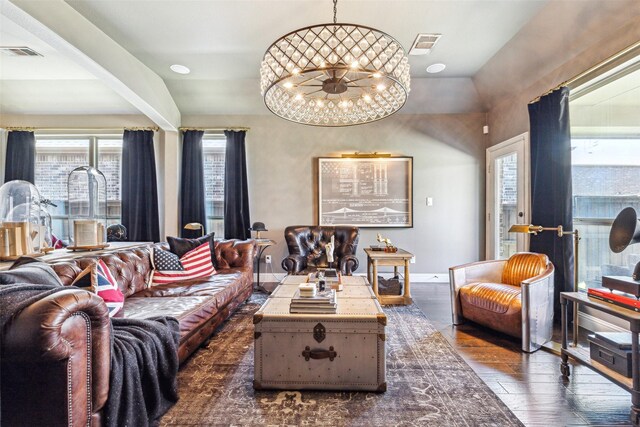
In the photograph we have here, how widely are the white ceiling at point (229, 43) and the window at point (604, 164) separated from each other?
68 cm

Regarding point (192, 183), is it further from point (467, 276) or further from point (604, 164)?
point (604, 164)

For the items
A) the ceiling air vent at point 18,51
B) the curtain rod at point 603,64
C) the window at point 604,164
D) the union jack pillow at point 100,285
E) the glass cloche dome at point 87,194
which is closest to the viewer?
the union jack pillow at point 100,285

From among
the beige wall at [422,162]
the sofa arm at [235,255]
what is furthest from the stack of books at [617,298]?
the sofa arm at [235,255]

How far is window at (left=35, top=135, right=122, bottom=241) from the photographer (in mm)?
4812

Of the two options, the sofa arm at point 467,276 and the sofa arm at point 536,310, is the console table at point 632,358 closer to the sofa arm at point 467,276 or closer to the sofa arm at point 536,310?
the sofa arm at point 536,310

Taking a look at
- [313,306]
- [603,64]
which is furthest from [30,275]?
[603,64]

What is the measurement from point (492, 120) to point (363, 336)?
4174 millimetres

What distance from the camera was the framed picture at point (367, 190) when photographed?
15.3 feet

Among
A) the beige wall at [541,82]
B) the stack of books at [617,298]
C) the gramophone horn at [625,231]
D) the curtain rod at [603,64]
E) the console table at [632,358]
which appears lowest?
the console table at [632,358]

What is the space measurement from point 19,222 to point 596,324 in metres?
4.73

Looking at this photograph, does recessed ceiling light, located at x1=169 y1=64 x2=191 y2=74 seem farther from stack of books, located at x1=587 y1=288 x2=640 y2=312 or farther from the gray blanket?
stack of books, located at x1=587 y1=288 x2=640 y2=312

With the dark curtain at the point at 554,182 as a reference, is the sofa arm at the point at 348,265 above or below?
below

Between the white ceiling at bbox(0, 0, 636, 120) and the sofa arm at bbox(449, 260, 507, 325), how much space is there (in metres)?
2.33

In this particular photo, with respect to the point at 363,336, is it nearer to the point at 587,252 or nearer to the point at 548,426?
the point at 548,426
